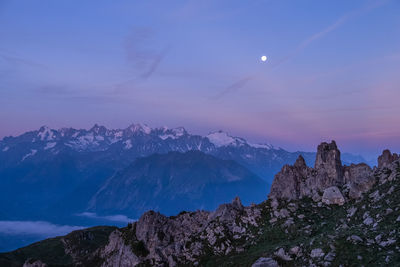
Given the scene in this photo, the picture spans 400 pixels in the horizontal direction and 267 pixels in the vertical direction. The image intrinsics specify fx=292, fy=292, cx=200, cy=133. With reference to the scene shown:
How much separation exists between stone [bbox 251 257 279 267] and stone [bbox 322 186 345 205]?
32.7 m

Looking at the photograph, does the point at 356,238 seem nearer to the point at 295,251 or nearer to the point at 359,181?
the point at 295,251

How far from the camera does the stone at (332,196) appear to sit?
84625 millimetres

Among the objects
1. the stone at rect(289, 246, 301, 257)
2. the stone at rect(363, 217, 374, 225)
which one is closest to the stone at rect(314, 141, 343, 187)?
the stone at rect(363, 217, 374, 225)

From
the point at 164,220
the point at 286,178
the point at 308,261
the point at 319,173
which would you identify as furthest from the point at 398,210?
the point at 164,220

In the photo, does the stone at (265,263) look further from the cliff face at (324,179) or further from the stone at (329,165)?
the stone at (329,165)

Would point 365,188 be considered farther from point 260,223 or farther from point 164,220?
point 164,220

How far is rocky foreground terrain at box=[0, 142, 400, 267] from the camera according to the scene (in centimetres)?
5647

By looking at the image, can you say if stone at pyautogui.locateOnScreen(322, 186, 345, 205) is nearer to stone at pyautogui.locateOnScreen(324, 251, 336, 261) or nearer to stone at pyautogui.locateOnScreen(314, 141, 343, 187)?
stone at pyautogui.locateOnScreen(314, 141, 343, 187)

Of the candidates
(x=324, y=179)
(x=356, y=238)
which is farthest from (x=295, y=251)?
(x=324, y=179)

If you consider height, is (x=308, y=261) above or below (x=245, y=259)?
above

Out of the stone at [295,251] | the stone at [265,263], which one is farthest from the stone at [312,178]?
the stone at [265,263]

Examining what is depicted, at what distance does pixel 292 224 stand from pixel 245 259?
17400 millimetres

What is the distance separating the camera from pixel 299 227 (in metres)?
77.4

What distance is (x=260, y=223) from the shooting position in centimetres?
9038
